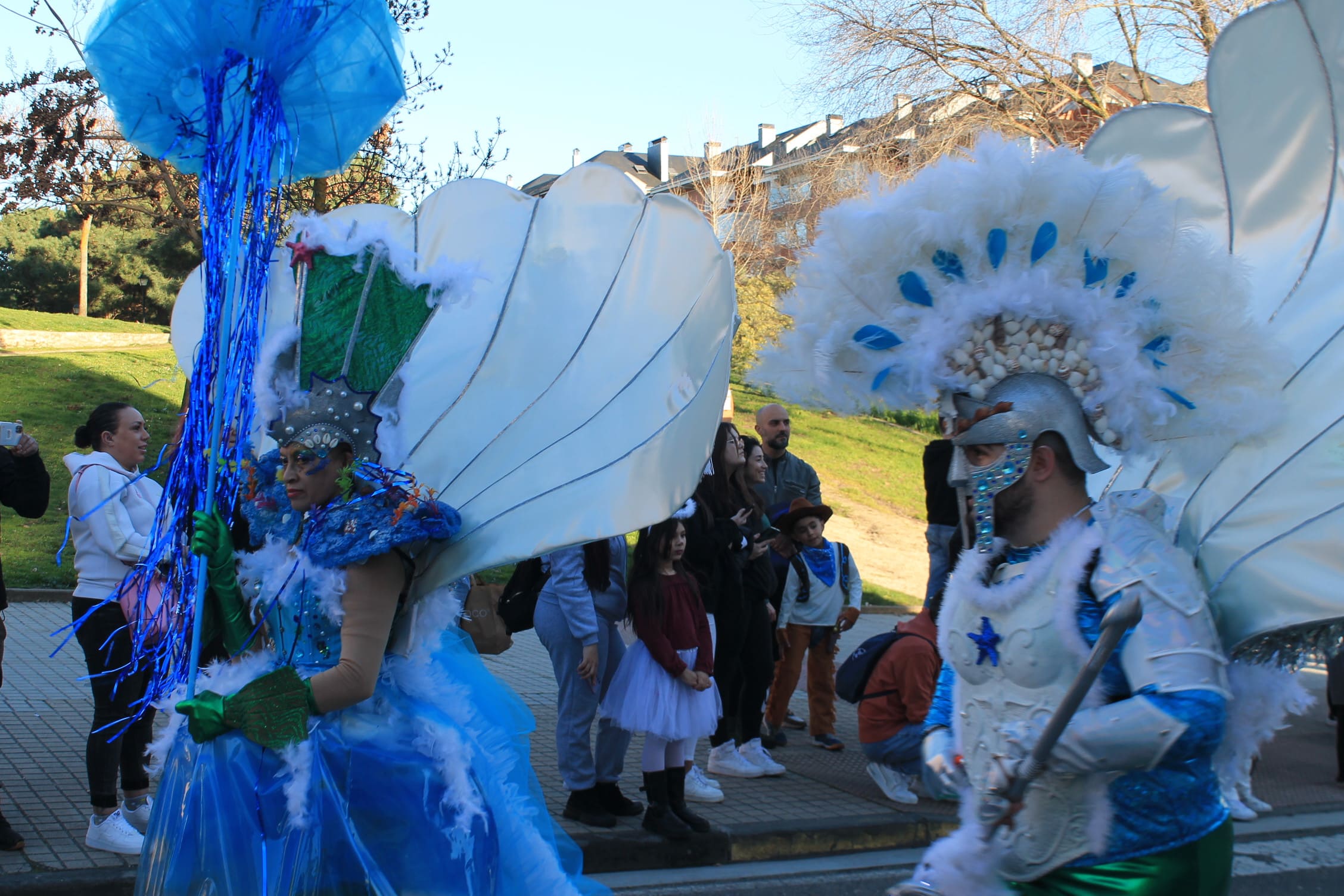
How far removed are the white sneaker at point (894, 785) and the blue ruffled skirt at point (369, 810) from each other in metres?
3.81

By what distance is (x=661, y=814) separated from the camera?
5.63 meters

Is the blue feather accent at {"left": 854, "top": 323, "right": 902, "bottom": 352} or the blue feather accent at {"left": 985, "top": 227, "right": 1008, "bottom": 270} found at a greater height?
the blue feather accent at {"left": 985, "top": 227, "right": 1008, "bottom": 270}

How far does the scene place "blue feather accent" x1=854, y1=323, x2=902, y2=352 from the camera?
2.79 m

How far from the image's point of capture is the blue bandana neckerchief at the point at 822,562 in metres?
7.61

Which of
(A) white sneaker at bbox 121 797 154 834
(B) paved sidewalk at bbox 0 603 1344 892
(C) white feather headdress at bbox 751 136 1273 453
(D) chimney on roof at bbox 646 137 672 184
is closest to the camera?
(C) white feather headdress at bbox 751 136 1273 453

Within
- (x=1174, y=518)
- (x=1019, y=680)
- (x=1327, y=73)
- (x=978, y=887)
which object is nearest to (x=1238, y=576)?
(x=1174, y=518)

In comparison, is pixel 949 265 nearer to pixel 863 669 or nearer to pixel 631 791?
pixel 863 669

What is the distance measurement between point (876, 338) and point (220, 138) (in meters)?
1.77

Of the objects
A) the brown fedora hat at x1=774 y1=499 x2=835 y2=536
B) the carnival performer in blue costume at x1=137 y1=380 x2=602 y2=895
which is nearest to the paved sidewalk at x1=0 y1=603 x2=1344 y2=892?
the brown fedora hat at x1=774 y1=499 x2=835 y2=536

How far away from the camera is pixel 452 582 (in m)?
3.36

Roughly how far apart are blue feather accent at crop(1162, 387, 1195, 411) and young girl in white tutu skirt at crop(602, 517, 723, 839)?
128 inches

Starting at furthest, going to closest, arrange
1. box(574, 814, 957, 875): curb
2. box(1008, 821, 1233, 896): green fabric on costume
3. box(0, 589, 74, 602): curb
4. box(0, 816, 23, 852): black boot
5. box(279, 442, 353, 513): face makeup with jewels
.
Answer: box(0, 589, 74, 602): curb → box(574, 814, 957, 875): curb → box(0, 816, 23, 852): black boot → box(279, 442, 353, 513): face makeup with jewels → box(1008, 821, 1233, 896): green fabric on costume

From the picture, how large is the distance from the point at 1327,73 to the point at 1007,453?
104 centimetres

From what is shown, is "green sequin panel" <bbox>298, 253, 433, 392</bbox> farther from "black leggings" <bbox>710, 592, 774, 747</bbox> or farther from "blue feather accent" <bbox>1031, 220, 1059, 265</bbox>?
"black leggings" <bbox>710, 592, 774, 747</bbox>
